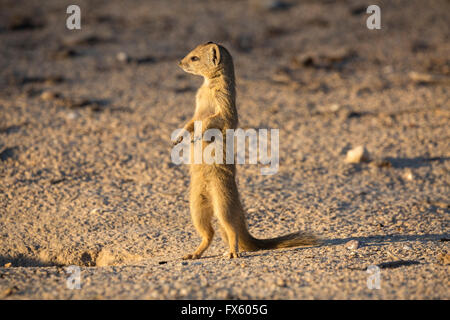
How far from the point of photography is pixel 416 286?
3.43m

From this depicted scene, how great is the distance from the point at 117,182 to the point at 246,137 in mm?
2032

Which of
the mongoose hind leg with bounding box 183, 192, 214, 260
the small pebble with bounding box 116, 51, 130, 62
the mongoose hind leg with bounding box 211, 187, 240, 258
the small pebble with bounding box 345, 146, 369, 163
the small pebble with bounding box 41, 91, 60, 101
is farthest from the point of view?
the small pebble with bounding box 116, 51, 130, 62

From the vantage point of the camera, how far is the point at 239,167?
6250mm

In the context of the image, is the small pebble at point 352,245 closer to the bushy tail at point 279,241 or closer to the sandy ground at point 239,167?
the sandy ground at point 239,167

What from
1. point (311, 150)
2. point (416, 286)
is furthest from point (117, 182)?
point (416, 286)

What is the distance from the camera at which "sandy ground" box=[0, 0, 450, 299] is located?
376 cm

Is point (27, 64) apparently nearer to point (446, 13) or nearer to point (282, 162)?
point (282, 162)

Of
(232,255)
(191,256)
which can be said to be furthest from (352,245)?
(191,256)

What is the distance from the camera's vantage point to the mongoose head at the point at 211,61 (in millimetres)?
4512

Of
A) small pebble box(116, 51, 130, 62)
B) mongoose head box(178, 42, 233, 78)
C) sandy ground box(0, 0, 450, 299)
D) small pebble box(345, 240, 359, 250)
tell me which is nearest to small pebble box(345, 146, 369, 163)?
sandy ground box(0, 0, 450, 299)

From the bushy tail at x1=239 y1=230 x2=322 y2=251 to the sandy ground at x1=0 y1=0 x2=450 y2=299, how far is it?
75 millimetres

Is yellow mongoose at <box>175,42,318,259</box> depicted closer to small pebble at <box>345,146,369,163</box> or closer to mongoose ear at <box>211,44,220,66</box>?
mongoose ear at <box>211,44,220,66</box>

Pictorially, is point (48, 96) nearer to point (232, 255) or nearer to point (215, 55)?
point (215, 55)

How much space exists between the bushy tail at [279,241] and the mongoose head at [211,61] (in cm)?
139
